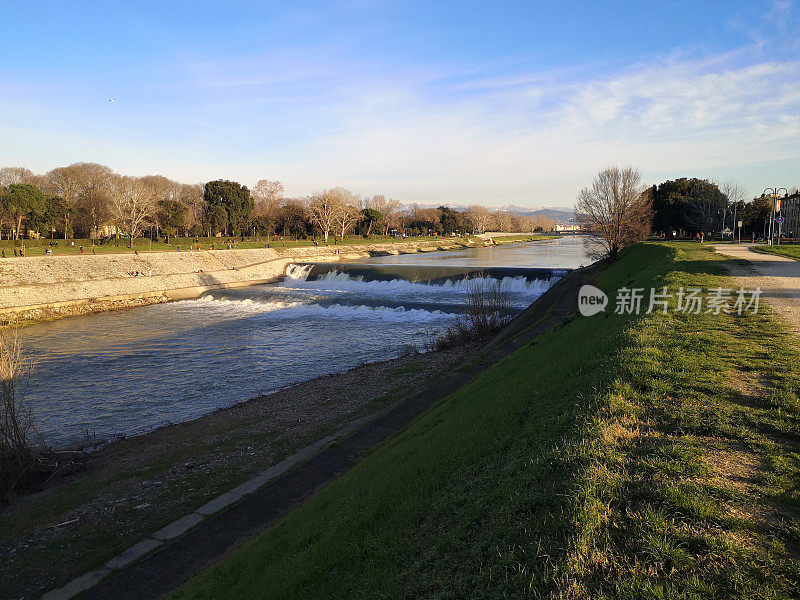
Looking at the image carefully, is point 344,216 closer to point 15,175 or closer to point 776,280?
point 15,175

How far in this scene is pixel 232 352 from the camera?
2428 centimetres

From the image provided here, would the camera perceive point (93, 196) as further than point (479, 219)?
No

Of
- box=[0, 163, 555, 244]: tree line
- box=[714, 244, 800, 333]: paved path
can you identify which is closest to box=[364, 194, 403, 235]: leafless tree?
box=[0, 163, 555, 244]: tree line

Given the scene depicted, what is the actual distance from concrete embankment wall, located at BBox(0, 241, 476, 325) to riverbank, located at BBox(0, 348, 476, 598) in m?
26.5

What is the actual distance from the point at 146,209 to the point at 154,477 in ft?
205

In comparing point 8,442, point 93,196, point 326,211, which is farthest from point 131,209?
point 8,442

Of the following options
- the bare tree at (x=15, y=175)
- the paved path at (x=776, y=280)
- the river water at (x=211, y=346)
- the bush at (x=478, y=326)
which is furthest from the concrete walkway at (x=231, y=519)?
the bare tree at (x=15, y=175)

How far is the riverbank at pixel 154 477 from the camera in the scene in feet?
26.0

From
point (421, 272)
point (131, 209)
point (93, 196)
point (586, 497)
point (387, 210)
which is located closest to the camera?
point (586, 497)

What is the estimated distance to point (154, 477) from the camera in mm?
10664

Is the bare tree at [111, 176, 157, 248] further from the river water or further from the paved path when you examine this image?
the paved path

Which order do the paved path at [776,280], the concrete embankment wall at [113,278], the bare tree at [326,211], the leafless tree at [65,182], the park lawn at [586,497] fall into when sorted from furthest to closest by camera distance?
the bare tree at [326,211]
the leafless tree at [65,182]
the concrete embankment wall at [113,278]
the paved path at [776,280]
the park lawn at [586,497]

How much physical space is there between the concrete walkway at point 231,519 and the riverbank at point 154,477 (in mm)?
468

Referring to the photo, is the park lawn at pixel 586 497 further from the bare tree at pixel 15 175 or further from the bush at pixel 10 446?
the bare tree at pixel 15 175
